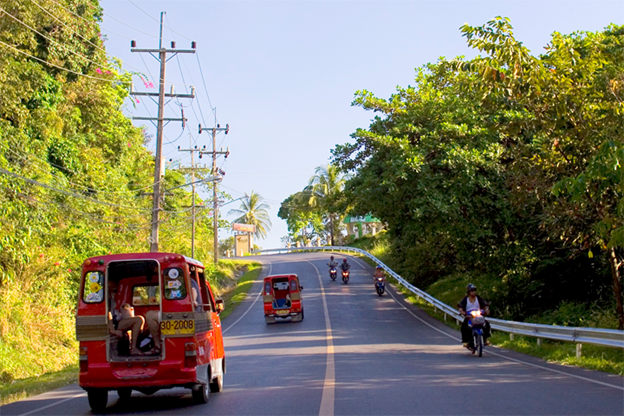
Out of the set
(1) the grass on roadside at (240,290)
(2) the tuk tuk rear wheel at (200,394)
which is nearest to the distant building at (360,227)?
(1) the grass on roadside at (240,290)

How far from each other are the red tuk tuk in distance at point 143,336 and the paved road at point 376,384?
1.47 ft

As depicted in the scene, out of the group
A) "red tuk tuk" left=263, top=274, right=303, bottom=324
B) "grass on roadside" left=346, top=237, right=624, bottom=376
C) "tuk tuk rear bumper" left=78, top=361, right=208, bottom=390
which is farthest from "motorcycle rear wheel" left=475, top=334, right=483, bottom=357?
"red tuk tuk" left=263, top=274, right=303, bottom=324

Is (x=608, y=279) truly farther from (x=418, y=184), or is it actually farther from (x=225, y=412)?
(x=225, y=412)

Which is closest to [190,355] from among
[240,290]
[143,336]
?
[143,336]

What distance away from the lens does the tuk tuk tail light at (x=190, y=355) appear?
8531 mm

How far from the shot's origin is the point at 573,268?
71.3ft

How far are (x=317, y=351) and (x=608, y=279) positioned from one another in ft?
35.7

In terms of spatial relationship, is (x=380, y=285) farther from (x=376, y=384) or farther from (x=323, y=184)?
(x=323, y=184)

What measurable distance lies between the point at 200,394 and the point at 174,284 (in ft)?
5.44

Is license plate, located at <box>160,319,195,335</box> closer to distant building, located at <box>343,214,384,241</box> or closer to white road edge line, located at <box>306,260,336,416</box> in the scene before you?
white road edge line, located at <box>306,260,336,416</box>

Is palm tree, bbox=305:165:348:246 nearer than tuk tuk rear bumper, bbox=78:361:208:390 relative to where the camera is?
No

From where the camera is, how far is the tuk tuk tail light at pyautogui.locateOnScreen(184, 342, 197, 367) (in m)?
8.53

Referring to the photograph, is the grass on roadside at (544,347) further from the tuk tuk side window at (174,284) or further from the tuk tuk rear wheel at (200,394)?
the tuk tuk side window at (174,284)

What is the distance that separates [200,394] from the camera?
8.96m
